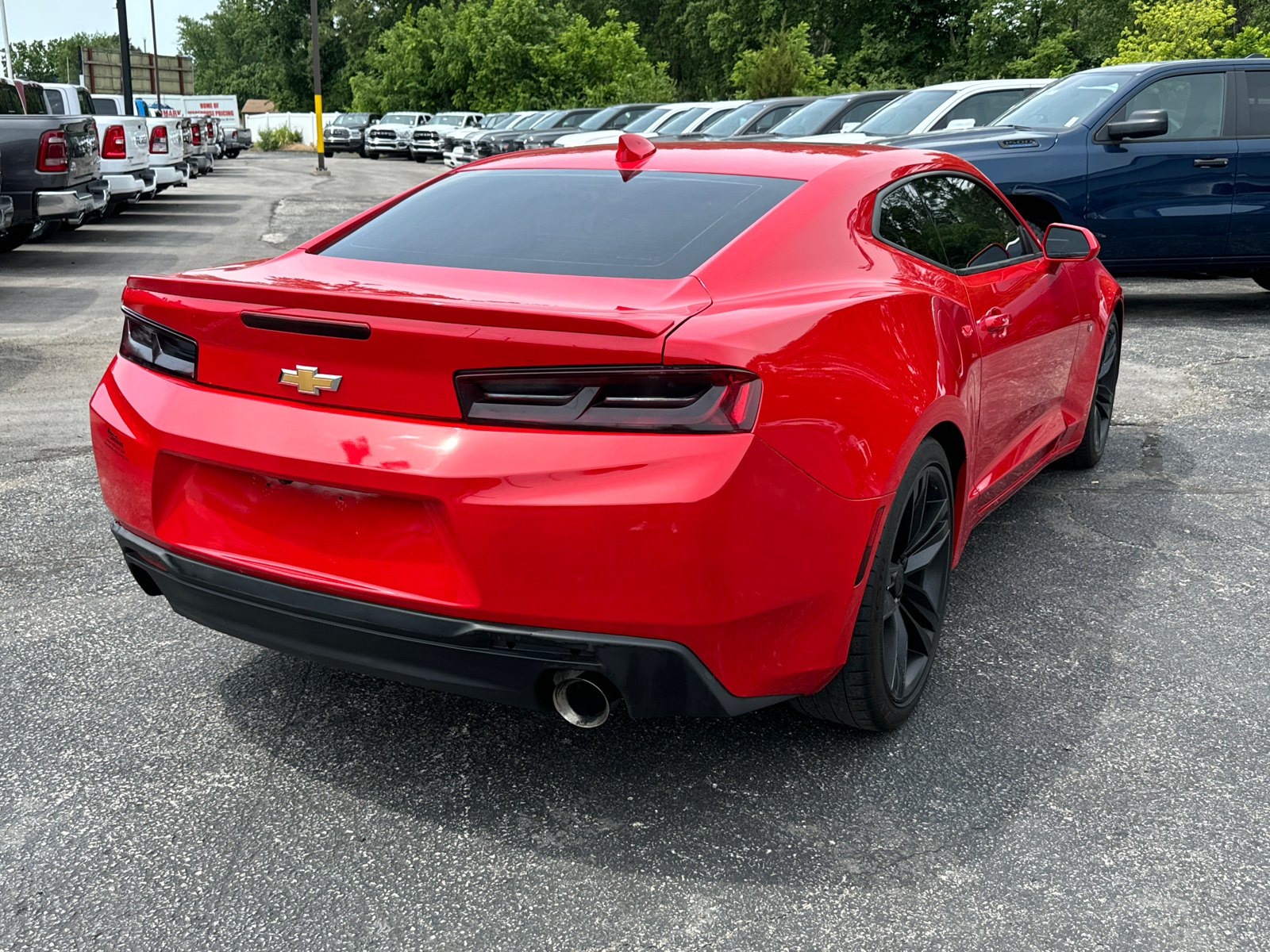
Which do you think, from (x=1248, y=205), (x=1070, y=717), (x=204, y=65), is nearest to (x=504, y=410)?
(x=1070, y=717)

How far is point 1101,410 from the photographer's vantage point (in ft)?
18.5

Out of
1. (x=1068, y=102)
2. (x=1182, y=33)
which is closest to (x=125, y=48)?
(x=1182, y=33)

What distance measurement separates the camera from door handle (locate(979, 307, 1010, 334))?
367cm

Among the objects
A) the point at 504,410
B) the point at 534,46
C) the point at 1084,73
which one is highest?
the point at 534,46

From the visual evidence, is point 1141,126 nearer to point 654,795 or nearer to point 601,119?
point 654,795

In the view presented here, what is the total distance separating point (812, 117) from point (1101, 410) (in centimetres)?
1076

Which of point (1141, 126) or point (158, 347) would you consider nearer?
point (158, 347)

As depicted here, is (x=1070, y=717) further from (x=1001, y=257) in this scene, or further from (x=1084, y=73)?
(x=1084, y=73)

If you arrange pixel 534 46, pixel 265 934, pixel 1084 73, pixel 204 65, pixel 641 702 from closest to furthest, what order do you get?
pixel 265 934 < pixel 641 702 < pixel 1084 73 < pixel 534 46 < pixel 204 65

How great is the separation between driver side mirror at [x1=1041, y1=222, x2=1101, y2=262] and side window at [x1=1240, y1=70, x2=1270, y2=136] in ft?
19.8

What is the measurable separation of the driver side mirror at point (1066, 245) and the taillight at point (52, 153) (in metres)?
10.6

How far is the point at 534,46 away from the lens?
176ft

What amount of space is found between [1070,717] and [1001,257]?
1608 millimetres

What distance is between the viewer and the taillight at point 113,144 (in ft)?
55.3
